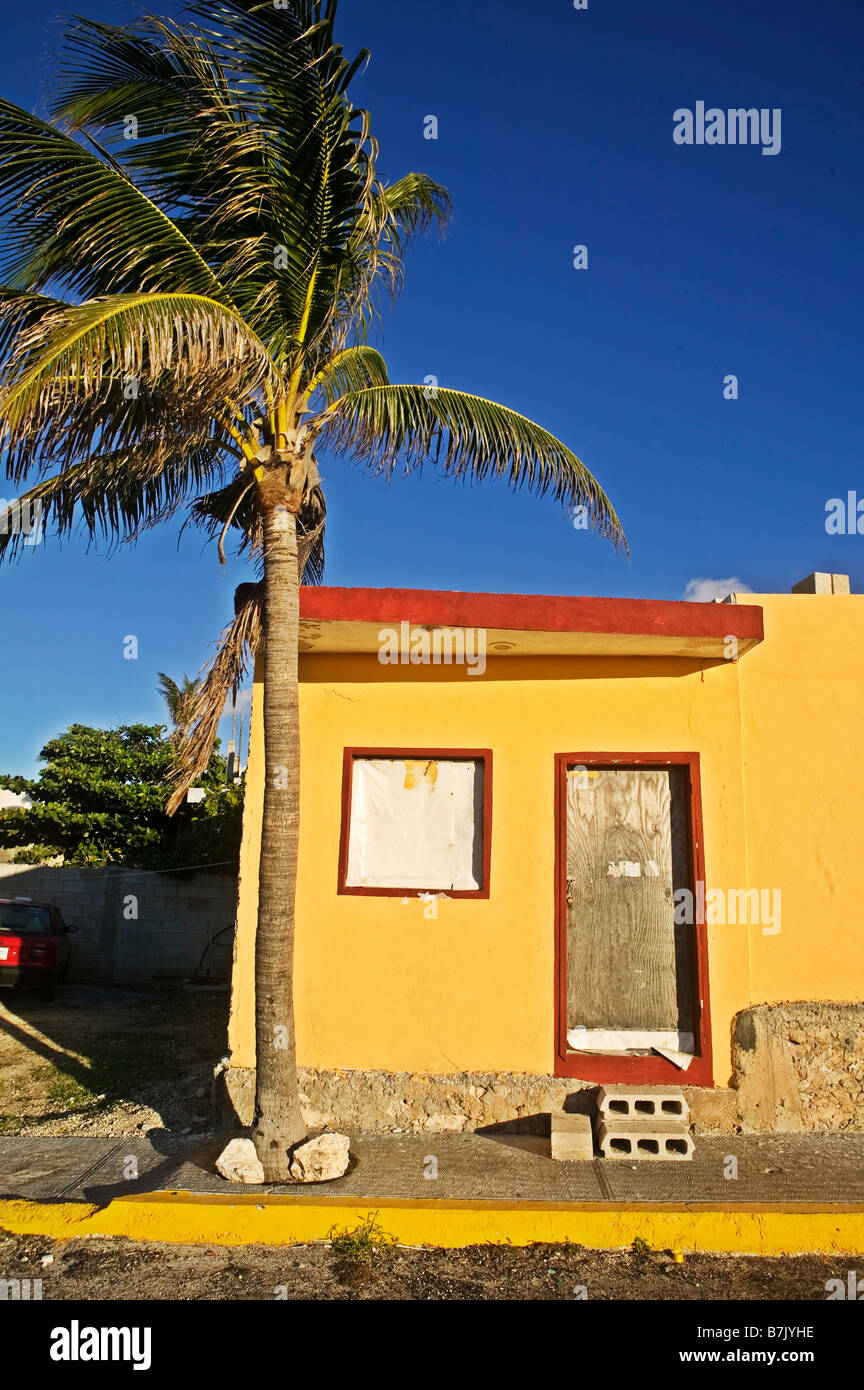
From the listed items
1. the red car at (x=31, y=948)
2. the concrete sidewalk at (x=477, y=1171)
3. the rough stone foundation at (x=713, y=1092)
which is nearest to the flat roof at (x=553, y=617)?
the rough stone foundation at (x=713, y=1092)

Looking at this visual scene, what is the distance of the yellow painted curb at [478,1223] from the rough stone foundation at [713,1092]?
1.28 m

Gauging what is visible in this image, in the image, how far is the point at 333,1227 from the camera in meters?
4.58

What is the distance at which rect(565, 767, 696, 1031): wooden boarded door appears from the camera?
6.41 metres

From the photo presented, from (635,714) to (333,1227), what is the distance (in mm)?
3900

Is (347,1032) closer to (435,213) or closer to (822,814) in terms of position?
(822,814)

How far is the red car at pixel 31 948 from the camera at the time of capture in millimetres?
12352

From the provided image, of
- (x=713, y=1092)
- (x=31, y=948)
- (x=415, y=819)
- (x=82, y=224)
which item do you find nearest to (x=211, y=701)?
(x=415, y=819)

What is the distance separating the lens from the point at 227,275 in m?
5.76

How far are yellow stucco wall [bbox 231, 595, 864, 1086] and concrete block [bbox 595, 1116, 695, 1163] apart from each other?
0.67 m

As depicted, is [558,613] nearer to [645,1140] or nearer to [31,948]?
[645,1140]

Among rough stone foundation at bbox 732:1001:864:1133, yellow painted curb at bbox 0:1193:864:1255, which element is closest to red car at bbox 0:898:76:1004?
yellow painted curb at bbox 0:1193:864:1255

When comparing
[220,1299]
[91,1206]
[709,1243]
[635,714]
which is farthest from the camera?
[635,714]

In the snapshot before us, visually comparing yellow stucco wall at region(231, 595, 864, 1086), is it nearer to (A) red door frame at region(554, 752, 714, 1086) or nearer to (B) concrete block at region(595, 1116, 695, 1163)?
(A) red door frame at region(554, 752, 714, 1086)
